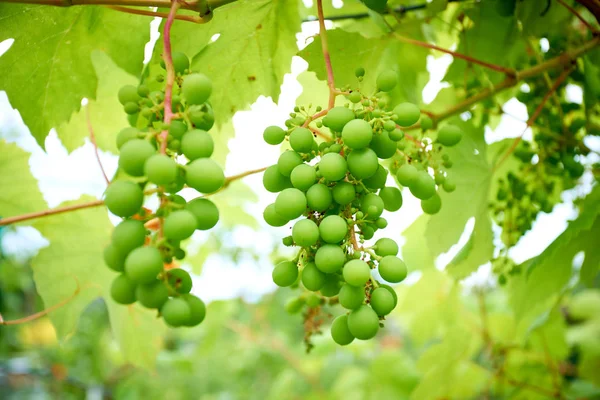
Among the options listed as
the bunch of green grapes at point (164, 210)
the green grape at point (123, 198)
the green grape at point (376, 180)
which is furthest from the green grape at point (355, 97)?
the green grape at point (123, 198)

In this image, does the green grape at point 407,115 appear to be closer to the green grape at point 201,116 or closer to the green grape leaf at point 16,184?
the green grape at point 201,116

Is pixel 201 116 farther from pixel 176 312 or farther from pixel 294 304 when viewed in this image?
pixel 294 304

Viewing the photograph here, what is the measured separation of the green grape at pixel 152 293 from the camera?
1.81ft

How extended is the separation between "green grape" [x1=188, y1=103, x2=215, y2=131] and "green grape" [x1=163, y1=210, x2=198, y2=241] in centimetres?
14

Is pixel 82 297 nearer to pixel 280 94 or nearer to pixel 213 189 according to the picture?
pixel 280 94

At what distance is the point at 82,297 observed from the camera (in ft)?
4.16

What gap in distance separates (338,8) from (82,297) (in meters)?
1.00

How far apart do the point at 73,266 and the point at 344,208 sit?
2.80ft


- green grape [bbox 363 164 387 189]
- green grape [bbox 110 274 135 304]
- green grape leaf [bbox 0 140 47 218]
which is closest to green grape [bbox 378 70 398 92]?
green grape [bbox 363 164 387 189]

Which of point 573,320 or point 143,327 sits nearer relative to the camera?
point 143,327

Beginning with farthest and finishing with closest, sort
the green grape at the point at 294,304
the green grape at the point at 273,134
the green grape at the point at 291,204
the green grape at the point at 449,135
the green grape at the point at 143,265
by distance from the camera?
the green grape at the point at 294,304 → the green grape at the point at 449,135 → the green grape at the point at 273,134 → the green grape at the point at 291,204 → the green grape at the point at 143,265

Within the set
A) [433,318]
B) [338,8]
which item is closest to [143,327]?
[338,8]

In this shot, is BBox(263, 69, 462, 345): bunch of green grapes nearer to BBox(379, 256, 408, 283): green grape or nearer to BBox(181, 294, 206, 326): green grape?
BBox(379, 256, 408, 283): green grape

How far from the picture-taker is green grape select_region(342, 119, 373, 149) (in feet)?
2.05
